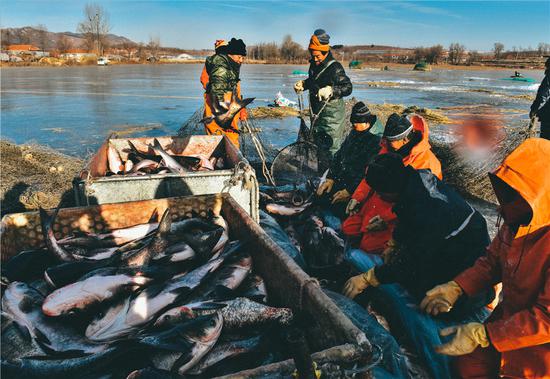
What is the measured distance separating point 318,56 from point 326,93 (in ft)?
2.40

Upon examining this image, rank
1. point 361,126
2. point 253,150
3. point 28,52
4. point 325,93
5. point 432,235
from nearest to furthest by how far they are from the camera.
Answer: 1. point 432,235
2. point 361,126
3. point 325,93
4. point 253,150
5. point 28,52

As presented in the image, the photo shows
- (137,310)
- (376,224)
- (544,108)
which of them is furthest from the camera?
(544,108)

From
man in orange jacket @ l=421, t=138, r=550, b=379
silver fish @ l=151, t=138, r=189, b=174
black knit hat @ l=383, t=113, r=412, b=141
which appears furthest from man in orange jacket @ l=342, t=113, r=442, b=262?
silver fish @ l=151, t=138, r=189, b=174

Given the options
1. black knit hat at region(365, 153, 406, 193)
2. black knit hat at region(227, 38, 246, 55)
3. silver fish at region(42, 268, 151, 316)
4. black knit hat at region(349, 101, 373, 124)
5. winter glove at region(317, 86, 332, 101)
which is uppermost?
black knit hat at region(227, 38, 246, 55)

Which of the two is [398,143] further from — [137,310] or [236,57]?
[236,57]

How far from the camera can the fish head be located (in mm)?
2279

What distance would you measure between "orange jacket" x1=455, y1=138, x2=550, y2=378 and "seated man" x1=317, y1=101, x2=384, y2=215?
2.88 m

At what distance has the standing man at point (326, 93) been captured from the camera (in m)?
6.78

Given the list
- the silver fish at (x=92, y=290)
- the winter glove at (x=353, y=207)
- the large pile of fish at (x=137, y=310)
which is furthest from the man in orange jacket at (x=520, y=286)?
the silver fish at (x=92, y=290)

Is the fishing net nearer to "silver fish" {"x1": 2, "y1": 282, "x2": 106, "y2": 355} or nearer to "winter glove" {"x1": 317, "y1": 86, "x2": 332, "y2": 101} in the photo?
"winter glove" {"x1": 317, "y1": 86, "x2": 332, "y2": 101}

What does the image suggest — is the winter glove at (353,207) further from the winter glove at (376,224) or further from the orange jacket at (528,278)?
the orange jacket at (528,278)

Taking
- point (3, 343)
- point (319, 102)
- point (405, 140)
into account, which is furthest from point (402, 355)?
point (319, 102)

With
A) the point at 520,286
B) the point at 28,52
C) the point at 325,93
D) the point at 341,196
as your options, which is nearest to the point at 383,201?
the point at 341,196

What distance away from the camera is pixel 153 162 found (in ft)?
17.7
